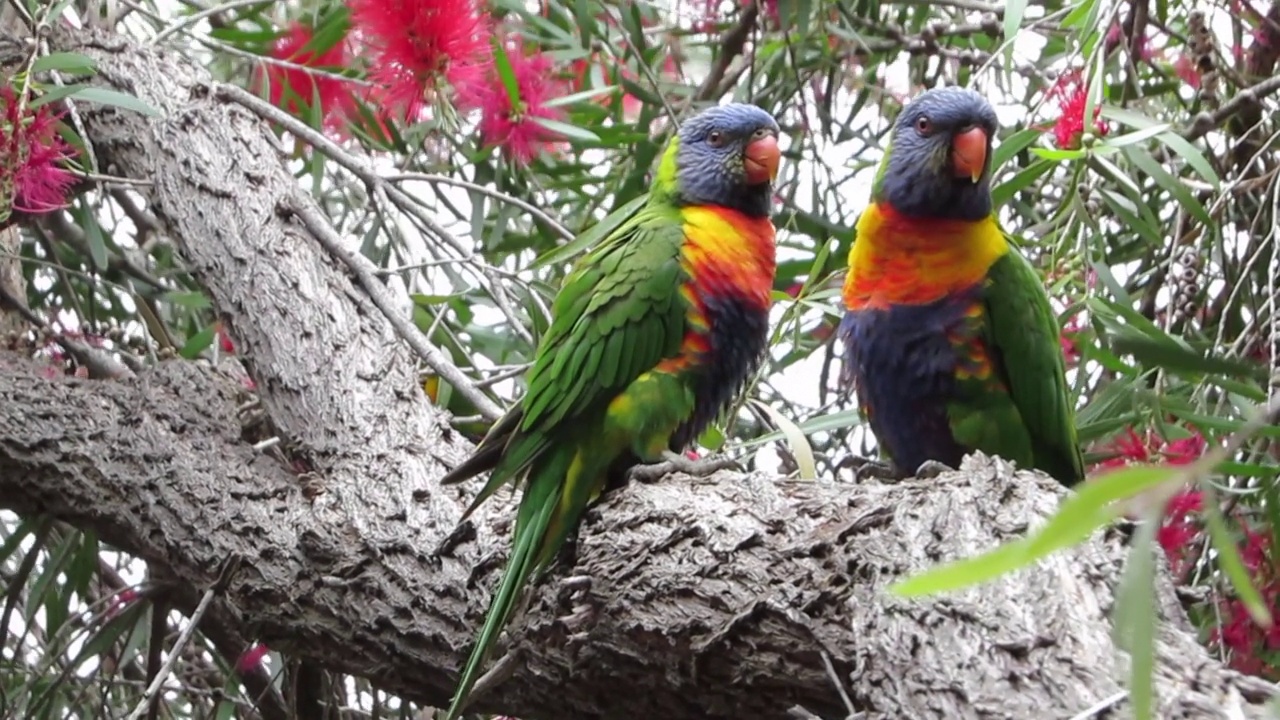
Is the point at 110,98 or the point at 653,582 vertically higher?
the point at 110,98

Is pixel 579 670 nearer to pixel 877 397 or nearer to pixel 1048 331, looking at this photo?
pixel 877 397

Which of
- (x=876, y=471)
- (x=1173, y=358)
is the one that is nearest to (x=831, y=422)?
(x=876, y=471)

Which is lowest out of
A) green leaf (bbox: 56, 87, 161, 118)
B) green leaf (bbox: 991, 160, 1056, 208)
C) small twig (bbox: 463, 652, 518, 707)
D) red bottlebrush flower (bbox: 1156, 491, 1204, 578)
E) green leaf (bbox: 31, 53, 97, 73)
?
small twig (bbox: 463, 652, 518, 707)

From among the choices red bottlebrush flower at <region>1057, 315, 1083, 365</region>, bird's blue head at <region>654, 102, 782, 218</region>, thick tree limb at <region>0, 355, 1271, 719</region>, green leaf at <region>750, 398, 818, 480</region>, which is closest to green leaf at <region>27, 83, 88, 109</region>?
thick tree limb at <region>0, 355, 1271, 719</region>

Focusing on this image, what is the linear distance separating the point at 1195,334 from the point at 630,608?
3.78ft

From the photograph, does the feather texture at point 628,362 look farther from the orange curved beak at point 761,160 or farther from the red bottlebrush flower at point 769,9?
the red bottlebrush flower at point 769,9

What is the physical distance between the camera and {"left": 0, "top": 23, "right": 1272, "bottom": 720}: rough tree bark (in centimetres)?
126

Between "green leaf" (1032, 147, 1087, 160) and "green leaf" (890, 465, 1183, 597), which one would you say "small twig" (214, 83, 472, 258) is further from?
"green leaf" (890, 465, 1183, 597)

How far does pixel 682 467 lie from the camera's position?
6.28ft

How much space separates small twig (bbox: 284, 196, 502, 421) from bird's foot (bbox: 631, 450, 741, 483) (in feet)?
1.10

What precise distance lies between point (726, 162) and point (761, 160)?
0.06 meters

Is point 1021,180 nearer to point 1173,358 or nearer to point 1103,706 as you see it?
point 1103,706

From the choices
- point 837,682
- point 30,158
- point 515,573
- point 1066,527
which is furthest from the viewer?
point 30,158

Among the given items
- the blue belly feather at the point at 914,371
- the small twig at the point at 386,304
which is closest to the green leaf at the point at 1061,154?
the blue belly feather at the point at 914,371
